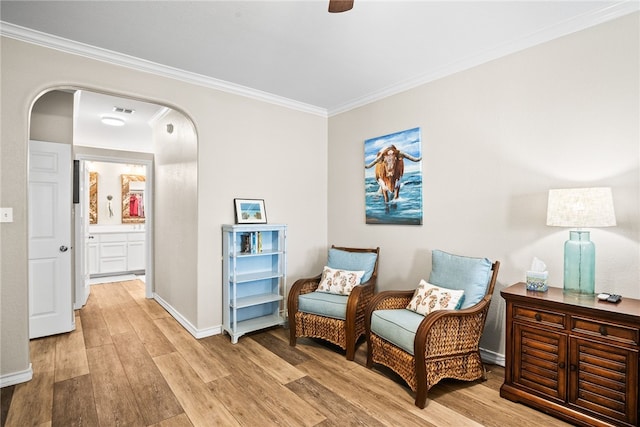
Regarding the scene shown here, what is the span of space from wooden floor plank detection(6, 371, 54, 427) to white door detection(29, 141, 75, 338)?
101 cm

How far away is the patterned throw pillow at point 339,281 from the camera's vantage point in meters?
3.24

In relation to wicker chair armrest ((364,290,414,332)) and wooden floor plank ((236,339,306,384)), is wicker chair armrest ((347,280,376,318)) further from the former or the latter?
wooden floor plank ((236,339,306,384))

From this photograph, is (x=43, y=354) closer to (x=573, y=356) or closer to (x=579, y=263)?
(x=573, y=356)

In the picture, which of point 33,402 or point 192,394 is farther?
point 192,394

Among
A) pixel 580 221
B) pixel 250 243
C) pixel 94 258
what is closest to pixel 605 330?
pixel 580 221

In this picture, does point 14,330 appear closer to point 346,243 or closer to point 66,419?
point 66,419

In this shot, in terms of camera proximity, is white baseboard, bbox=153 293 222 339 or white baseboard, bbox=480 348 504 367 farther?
white baseboard, bbox=153 293 222 339

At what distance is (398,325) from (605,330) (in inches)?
47.6

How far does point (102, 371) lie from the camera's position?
2.68 m

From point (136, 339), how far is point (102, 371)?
659 mm

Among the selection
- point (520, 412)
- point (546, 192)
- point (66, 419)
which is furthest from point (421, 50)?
point (66, 419)

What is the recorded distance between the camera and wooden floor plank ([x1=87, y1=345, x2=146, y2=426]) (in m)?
2.07

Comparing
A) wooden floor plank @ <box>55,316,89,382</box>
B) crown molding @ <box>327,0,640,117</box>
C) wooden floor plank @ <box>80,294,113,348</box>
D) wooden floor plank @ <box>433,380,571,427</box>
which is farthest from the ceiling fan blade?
wooden floor plank @ <box>80,294,113,348</box>

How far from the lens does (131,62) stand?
2871 millimetres
